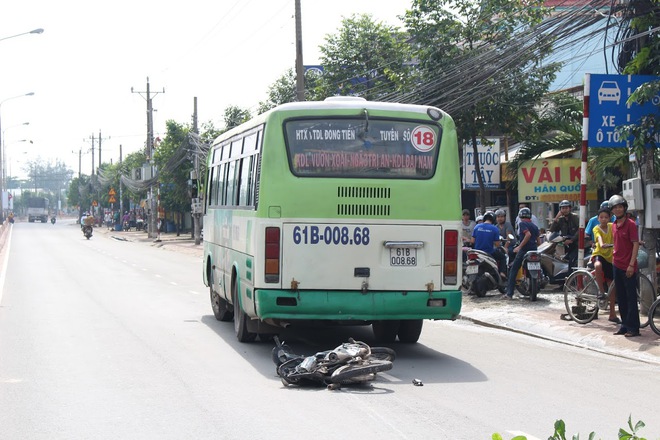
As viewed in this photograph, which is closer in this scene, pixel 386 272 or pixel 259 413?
pixel 259 413

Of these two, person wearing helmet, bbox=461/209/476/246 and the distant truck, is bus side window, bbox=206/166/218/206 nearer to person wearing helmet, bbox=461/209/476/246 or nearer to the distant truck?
person wearing helmet, bbox=461/209/476/246

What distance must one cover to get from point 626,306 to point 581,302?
111cm

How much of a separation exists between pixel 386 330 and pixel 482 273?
5.43 meters

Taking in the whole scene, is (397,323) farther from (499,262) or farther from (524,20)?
(524,20)

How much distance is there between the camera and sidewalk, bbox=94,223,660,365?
1150 centimetres

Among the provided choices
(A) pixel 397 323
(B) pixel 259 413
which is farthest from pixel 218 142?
(B) pixel 259 413

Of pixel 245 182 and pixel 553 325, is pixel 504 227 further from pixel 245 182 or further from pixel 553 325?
pixel 245 182

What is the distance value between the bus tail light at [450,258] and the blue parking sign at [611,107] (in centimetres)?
416

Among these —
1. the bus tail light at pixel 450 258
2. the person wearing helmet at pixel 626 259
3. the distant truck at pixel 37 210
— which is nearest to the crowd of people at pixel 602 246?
the person wearing helmet at pixel 626 259

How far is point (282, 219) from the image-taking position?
408 inches

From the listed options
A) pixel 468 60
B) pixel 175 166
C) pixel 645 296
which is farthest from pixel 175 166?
pixel 645 296

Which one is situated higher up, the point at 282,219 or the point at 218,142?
the point at 218,142

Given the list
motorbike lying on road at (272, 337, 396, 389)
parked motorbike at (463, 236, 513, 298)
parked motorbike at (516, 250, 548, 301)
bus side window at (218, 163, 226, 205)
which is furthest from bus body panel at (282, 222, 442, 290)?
parked motorbike at (463, 236, 513, 298)

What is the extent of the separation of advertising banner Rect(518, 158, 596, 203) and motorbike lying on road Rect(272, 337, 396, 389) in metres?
12.1
